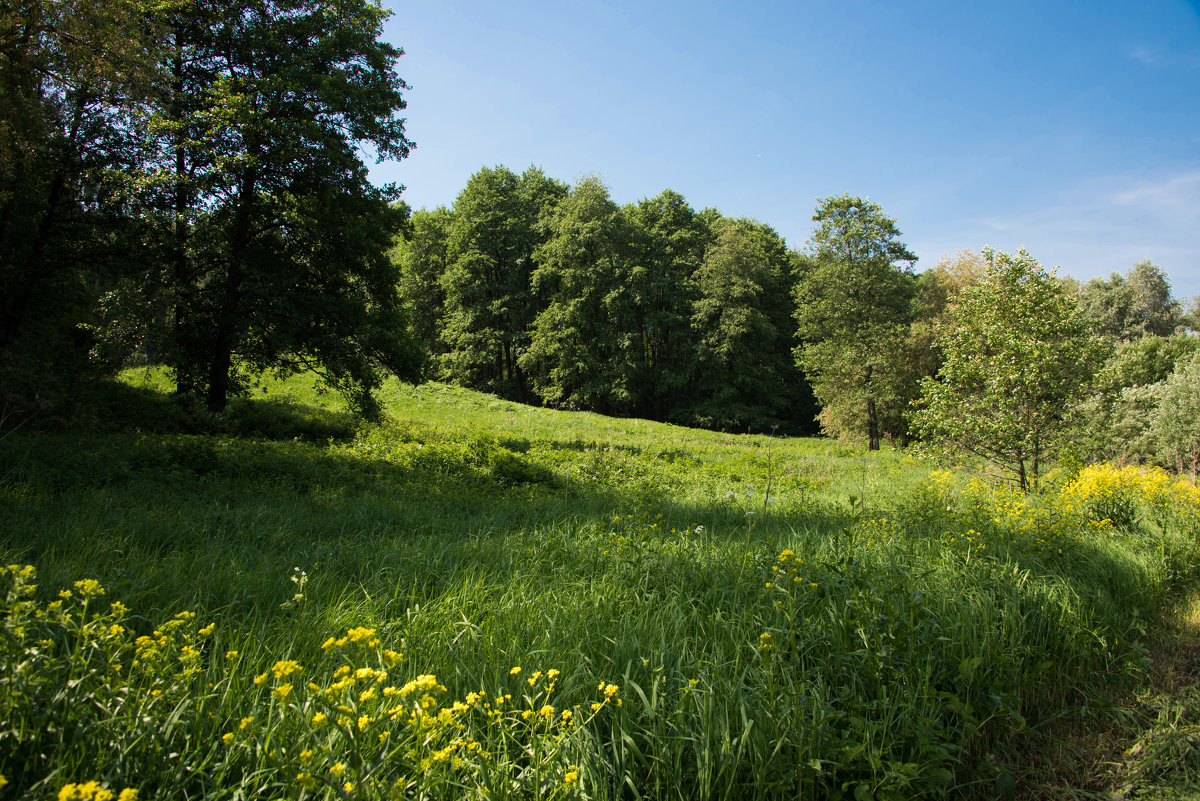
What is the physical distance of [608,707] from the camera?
2.51 metres

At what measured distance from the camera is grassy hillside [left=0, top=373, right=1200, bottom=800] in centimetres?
191

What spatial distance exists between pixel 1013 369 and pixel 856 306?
62.2 ft

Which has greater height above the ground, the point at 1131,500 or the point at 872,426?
the point at 872,426

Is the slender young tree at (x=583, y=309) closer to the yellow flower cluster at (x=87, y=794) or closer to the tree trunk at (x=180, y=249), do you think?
the tree trunk at (x=180, y=249)

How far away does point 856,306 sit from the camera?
2809cm

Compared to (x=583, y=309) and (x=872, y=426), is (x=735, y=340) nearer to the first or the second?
(x=583, y=309)

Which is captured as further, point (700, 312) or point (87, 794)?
point (700, 312)

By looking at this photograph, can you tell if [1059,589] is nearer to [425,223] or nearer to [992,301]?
[992,301]

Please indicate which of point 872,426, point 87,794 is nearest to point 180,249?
point 87,794

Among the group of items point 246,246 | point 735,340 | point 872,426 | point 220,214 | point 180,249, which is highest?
point 735,340

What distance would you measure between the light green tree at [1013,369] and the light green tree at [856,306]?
1640 centimetres

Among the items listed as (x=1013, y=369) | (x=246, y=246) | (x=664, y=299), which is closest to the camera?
(x=1013, y=369)

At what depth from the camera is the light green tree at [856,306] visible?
27.4m

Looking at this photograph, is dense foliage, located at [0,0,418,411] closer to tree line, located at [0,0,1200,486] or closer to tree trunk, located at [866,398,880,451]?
tree line, located at [0,0,1200,486]
